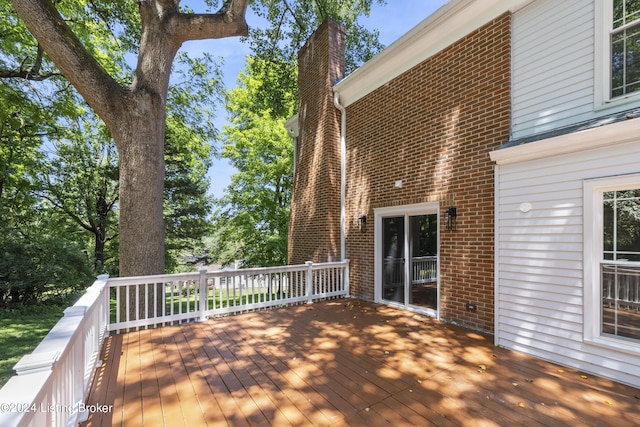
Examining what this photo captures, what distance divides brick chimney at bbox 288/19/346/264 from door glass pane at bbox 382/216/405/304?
1.34m

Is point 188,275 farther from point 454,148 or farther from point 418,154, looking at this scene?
point 454,148

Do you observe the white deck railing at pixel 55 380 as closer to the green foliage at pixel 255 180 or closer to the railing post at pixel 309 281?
the railing post at pixel 309 281

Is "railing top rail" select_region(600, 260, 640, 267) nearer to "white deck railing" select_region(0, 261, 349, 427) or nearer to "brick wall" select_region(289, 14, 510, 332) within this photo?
"brick wall" select_region(289, 14, 510, 332)

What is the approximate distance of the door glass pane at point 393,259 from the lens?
604 cm

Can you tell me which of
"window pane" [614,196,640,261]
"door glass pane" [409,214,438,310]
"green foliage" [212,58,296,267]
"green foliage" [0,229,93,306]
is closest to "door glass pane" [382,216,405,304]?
"door glass pane" [409,214,438,310]

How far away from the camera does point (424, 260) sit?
5.66m

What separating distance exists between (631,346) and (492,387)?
59.5 inches

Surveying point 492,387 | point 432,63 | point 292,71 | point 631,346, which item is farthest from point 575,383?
point 292,71

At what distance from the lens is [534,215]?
372 cm

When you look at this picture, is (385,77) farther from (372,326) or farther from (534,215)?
(372,326)

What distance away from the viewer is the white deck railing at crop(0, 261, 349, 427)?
1.31 metres

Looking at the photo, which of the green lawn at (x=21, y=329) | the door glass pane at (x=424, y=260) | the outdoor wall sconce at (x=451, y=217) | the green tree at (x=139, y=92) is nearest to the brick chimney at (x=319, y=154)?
the door glass pane at (x=424, y=260)

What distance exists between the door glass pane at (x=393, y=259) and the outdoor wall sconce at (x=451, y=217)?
1.19 metres

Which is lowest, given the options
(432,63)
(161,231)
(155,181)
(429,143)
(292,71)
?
(161,231)
